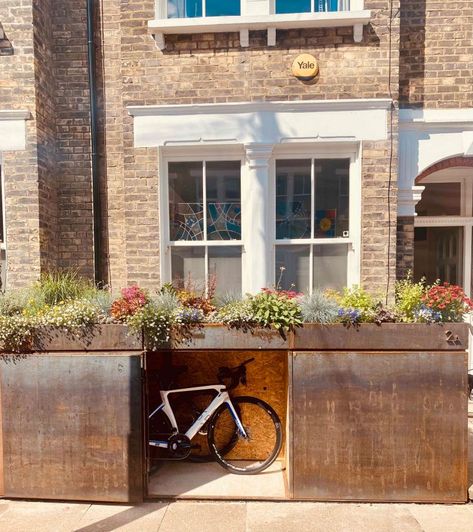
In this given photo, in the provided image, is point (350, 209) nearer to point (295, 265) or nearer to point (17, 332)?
point (295, 265)

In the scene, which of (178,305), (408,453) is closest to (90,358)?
(178,305)

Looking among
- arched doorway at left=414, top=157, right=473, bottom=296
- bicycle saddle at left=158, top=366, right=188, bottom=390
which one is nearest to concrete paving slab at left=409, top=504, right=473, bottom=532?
bicycle saddle at left=158, top=366, right=188, bottom=390

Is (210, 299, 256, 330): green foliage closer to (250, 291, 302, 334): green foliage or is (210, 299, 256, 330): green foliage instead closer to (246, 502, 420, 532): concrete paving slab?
(250, 291, 302, 334): green foliage

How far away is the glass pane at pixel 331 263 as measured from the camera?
4715mm

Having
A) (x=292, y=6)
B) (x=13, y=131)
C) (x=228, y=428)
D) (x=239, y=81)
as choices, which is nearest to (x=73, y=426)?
(x=228, y=428)

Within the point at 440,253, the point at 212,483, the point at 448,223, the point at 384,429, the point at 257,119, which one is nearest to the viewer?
the point at 384,429

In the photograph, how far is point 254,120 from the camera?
4.47 meters

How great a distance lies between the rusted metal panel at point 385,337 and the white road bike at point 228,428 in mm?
856

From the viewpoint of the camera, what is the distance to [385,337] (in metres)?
3.21

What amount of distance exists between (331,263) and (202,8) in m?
3.41

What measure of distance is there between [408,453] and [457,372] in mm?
768

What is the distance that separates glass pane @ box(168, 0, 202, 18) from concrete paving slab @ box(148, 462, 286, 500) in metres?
5.04

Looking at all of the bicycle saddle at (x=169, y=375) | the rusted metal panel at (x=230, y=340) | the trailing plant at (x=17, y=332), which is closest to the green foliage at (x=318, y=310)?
the rusted metal panel at (x=230, y=340)

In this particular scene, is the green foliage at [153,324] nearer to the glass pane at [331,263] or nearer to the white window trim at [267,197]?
the white window trim at [267,197]
